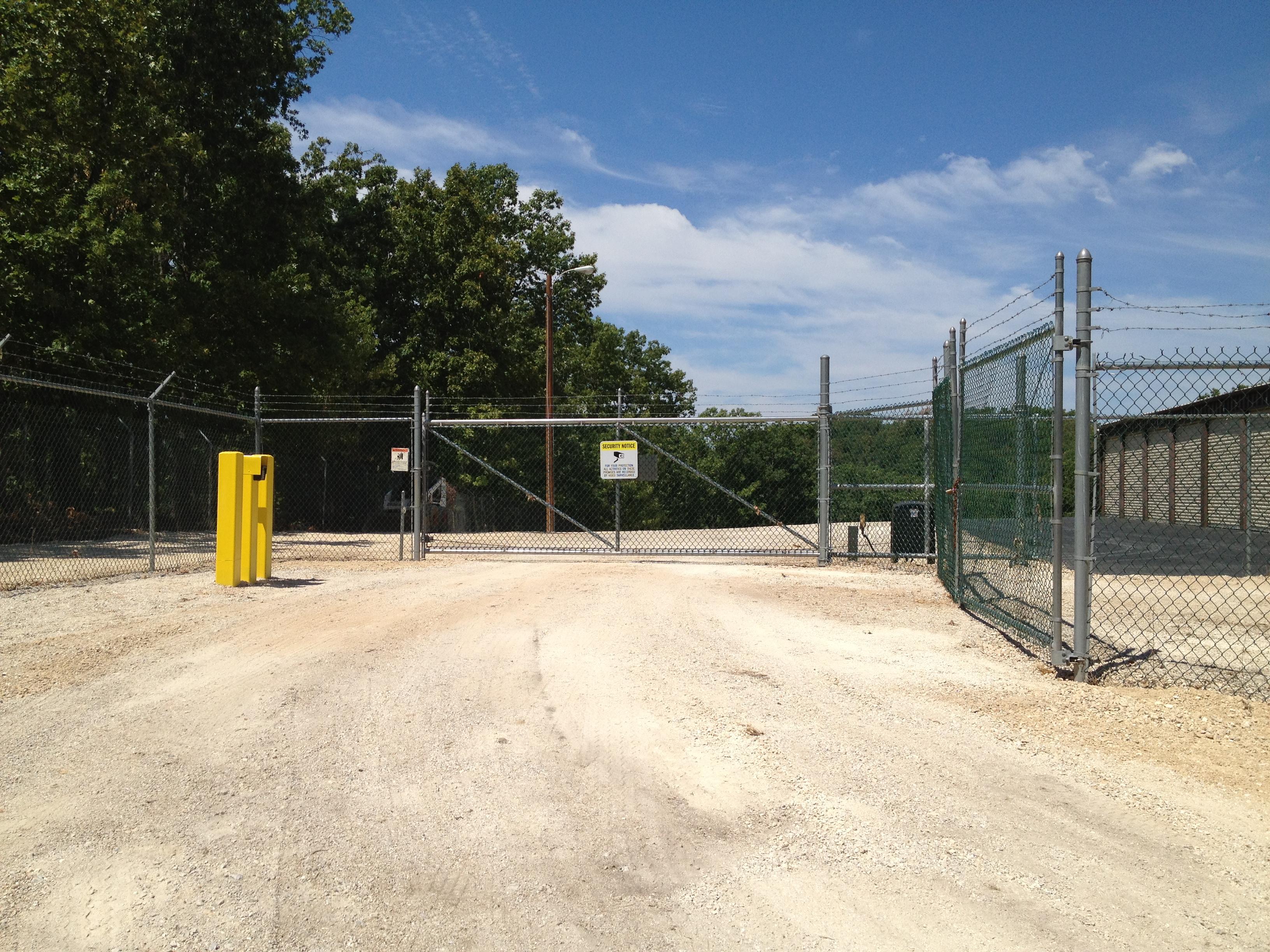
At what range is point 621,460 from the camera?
14227 millimetres

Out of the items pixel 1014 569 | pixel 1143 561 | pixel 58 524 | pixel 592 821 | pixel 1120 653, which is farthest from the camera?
pixel 58 524

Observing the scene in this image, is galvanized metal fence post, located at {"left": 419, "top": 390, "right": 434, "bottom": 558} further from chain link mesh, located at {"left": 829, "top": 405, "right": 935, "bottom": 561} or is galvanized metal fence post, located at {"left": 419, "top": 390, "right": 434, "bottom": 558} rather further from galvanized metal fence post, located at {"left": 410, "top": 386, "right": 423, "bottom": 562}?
chain link mesh, located at {"left": 829, "top": 405, "right": 935, "bottom": 561}

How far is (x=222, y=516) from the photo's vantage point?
1079 cm

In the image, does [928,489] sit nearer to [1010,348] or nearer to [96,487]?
[1010,348]

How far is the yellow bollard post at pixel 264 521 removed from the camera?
1091cm

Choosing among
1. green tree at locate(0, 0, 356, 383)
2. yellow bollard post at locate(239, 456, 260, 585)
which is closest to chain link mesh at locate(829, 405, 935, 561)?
yellow bollard post at locate(239, 456, 260, 585)

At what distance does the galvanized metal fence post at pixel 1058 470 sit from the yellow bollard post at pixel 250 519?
8.60 meters

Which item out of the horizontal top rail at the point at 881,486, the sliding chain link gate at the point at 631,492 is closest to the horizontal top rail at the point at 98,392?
the sliding chain link gate at the point at 631,492

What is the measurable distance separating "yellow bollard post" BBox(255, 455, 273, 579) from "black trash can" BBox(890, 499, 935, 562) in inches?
340

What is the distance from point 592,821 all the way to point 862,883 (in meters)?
1.20

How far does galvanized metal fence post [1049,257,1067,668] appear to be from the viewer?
613 cm

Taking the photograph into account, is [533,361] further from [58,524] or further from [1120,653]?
[1120,653]

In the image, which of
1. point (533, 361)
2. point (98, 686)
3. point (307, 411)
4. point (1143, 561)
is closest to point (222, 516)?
point (98, 686)

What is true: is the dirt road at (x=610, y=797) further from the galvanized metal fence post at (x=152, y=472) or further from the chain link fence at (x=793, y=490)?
the galvanized metal fence post at (x=152, y=472)
